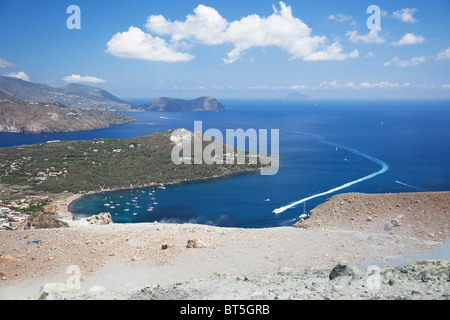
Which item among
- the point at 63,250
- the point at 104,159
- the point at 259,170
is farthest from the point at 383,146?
the point at 63,250

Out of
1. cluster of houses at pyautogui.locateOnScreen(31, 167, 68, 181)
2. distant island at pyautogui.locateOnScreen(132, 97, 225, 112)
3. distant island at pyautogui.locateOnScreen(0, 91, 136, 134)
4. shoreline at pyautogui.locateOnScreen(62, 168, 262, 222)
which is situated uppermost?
distant island at pyautogui.locateOnScreen(132, 97, 225, 112)

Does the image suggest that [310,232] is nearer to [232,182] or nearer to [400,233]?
[400,233]

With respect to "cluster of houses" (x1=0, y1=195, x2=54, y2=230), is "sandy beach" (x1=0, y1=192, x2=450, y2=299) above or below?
above

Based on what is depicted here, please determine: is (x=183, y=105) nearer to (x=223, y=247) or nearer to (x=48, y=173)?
(x=48, y=173)

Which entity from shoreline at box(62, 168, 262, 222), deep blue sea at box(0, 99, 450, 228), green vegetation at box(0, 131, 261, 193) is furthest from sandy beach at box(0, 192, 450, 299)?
green vegetation at box(0, 131, 261, 193)

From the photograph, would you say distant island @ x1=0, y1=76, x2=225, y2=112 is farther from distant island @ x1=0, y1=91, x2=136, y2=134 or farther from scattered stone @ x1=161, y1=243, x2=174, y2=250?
scattered stone @ x1=161, y1=243, x2=174, y2=250
